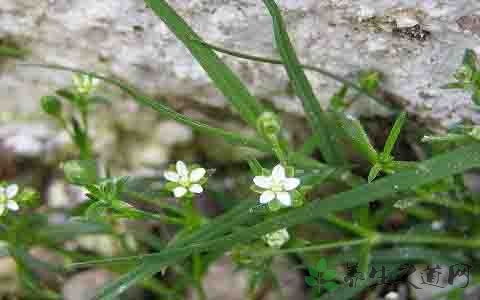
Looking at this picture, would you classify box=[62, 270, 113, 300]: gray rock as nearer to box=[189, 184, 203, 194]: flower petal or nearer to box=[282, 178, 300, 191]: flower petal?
box=[189, 184, 203, 194]: flower petal

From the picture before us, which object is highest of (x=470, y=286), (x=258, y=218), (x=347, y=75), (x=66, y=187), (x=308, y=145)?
(x=66, y=187)

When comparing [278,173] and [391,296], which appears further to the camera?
[391,296]

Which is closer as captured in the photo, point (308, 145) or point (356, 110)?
point (308, 145)

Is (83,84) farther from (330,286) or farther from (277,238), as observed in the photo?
(330,286)

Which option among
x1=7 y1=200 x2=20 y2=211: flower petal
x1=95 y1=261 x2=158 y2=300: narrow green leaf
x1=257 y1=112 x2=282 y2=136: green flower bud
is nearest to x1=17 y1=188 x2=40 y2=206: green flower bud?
x1=7 y1=200 x2=20 y2=211: flower petal

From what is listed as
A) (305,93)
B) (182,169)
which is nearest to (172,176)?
(182,169)

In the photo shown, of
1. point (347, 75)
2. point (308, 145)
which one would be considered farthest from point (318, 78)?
point (308, 145)

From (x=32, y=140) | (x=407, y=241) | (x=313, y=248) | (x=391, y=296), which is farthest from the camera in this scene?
(x=32, y=140)

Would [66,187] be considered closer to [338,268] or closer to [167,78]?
[167,78]
